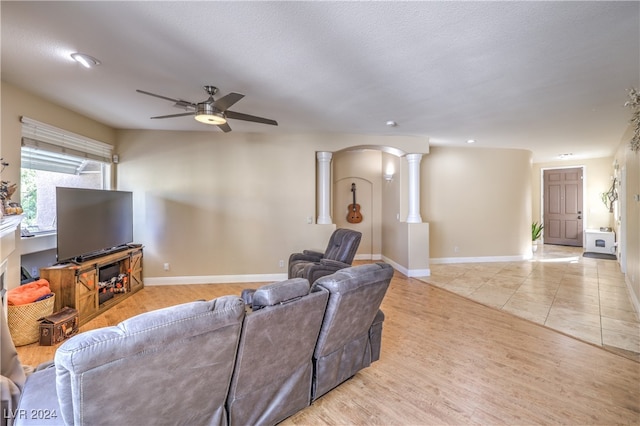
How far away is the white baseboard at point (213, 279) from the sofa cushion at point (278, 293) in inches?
133

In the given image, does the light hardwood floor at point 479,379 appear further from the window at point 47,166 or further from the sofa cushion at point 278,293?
the window at point 47,166

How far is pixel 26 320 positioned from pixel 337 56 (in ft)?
12.3

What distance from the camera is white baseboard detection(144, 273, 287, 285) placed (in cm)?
461

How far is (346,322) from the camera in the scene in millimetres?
1835

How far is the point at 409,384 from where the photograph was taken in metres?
2.09

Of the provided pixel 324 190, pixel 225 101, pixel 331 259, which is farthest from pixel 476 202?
pixel 225 101

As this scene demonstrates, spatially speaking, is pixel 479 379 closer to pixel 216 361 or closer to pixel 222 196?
pixel 216 361

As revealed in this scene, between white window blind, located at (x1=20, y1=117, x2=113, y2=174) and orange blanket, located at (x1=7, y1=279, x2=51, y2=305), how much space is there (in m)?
1.33

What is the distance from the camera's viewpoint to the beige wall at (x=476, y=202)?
614 cm

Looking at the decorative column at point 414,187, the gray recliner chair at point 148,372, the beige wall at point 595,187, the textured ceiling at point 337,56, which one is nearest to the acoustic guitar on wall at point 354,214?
the decorative column at point 414,187

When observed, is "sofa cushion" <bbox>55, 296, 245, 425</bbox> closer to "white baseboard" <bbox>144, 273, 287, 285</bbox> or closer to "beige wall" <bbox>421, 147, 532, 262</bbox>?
"white baseboard" <bbox>144, 273, 287, 285</bbox>

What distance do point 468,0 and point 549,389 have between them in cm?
269

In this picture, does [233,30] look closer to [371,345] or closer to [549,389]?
[371,345]

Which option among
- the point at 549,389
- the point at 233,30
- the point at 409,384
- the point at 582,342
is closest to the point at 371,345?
the point at 409,384
